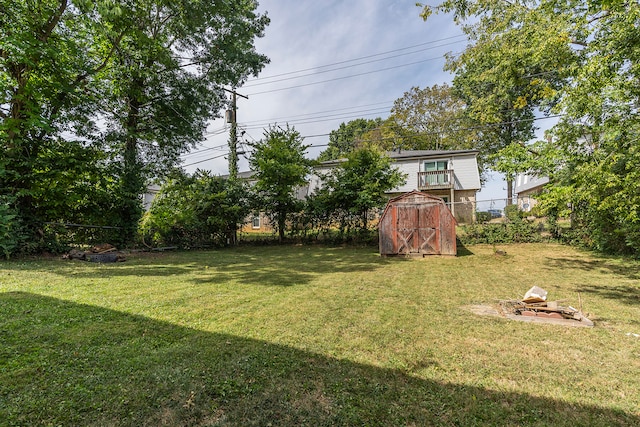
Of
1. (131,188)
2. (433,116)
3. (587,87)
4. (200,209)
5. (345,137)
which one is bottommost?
(200,209)

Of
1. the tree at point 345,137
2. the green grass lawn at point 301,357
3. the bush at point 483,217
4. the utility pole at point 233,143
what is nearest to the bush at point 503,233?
the bush at point 483,217

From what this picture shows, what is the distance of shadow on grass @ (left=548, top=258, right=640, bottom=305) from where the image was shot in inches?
207

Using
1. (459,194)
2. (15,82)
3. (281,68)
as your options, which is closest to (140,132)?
(15,82)

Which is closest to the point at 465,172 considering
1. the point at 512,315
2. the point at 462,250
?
the point at 462,250

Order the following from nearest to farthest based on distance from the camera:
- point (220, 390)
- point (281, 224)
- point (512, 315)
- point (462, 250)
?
point (220, 390) < point (512, 315) < point (462, 250) < point (281, 224)

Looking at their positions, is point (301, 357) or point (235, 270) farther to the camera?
point (235, 270)

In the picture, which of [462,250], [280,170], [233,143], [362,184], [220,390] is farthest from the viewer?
[233,143]

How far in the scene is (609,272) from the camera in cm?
738

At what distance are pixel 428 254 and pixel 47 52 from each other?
13.5 metres

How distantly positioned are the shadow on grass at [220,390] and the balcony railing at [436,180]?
64.8 ft

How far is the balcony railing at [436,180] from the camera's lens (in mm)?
20281

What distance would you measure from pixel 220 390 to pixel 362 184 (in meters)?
12.1

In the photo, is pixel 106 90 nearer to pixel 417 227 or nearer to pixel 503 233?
pixel 417 227

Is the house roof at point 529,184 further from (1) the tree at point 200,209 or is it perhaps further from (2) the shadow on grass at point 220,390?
(2) the shadow on grass at point 220,390
